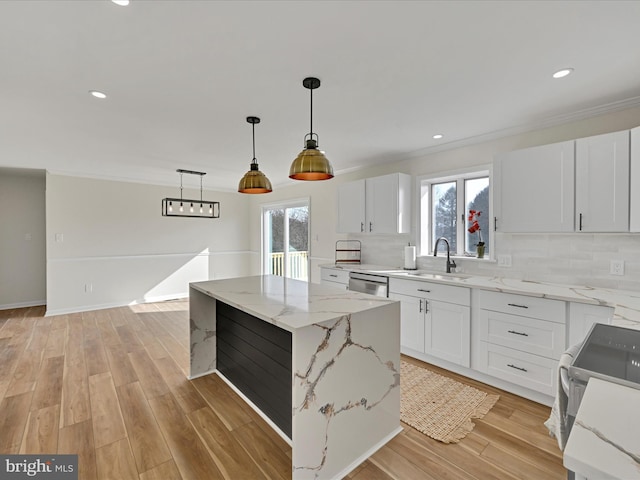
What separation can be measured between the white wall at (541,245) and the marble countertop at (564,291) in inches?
4.2

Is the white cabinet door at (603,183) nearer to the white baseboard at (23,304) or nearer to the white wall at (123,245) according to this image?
the white wall at (123,245)

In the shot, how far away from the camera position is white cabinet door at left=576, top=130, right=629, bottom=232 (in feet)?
7.36

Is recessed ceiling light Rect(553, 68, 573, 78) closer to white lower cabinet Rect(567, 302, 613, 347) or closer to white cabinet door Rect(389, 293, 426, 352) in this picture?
white lower cabinet Rect(567, 302, 613, 347)

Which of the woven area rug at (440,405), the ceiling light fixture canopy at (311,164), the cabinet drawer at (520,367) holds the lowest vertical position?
the woven area rug at (440,405)

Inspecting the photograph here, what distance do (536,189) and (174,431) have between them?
3.45 metres

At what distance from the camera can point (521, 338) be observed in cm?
250

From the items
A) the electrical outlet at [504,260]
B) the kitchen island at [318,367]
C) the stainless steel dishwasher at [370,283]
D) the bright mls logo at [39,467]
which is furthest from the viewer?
the stainless steel dishwasher at [370,283]

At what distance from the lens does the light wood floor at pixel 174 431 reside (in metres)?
1.78

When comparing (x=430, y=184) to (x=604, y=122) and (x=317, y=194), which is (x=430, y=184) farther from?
(x=317, y=194)

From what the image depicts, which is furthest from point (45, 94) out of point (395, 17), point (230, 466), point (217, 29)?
point (230, 466)

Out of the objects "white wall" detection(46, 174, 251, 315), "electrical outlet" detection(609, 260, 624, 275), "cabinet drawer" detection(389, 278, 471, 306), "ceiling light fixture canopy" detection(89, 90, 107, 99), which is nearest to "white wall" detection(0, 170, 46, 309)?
"white wall" detection(46, 174, 251, 315)

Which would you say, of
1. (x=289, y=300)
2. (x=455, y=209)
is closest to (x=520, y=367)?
(x=455, y=209)

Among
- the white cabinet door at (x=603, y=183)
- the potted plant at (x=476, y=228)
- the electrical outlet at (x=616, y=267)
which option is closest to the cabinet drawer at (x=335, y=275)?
the potted plant at (x=476, y=228)

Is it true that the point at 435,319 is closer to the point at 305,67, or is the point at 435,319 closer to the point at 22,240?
the point at 305,67
